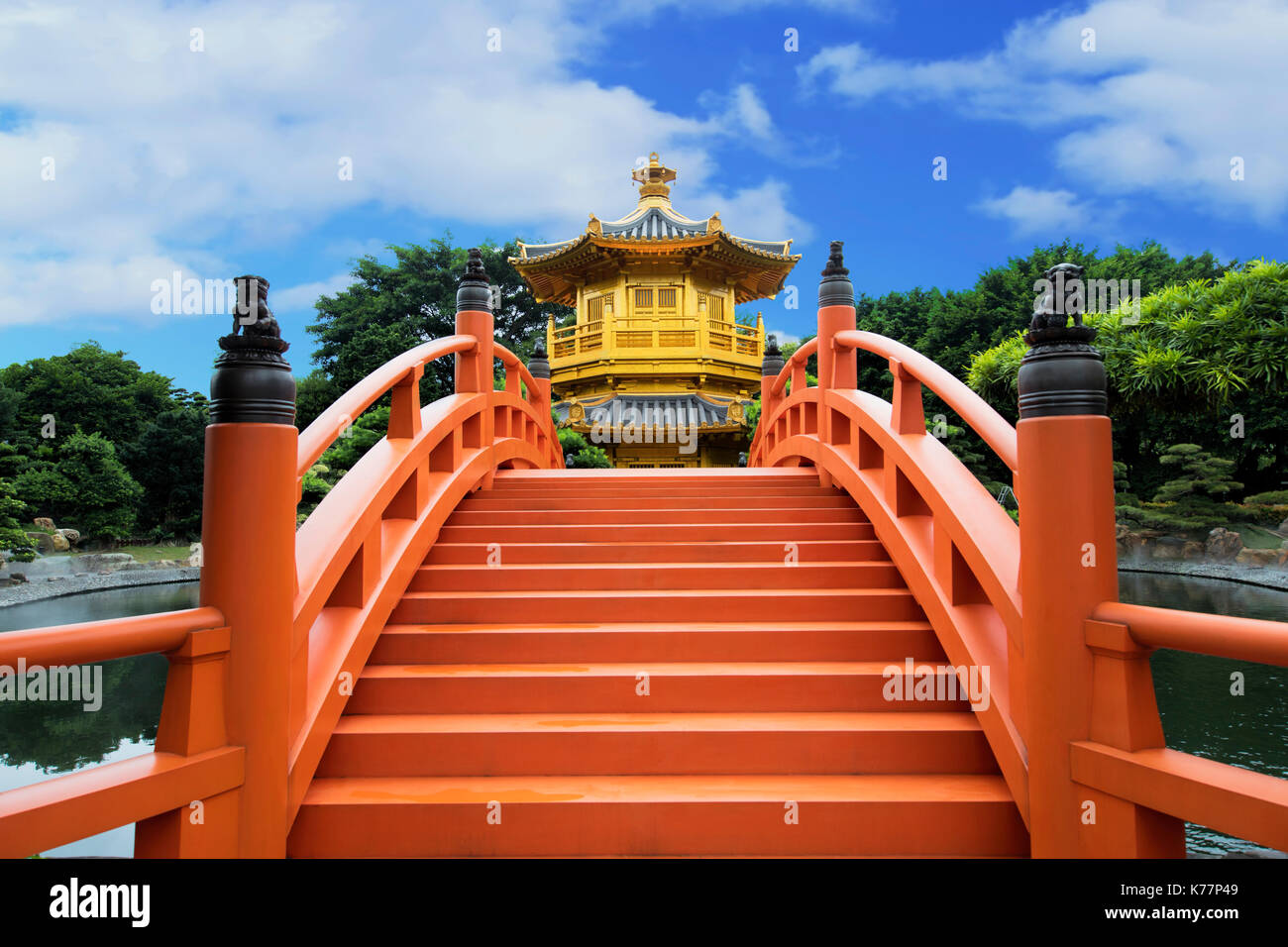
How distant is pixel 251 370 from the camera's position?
2.15m

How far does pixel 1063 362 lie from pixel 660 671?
1.82 meters

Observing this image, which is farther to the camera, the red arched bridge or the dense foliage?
the dense foliage

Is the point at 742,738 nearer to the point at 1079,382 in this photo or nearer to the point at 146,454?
the point at 1079,382

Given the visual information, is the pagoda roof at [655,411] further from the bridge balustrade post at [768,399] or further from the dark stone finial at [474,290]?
the dark stone finial at [474,290]

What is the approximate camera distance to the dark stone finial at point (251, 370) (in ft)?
6.98

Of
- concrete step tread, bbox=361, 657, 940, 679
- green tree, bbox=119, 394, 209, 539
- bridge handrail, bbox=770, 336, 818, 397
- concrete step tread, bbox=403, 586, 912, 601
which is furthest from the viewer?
green tree, bbox=119, 394, 209, 539

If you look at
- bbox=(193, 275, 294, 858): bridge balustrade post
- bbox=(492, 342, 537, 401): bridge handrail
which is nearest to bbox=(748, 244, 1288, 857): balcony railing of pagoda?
bbox=(193, 275, 294, 858): bridge balustrade post

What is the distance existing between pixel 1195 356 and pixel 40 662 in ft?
58.5

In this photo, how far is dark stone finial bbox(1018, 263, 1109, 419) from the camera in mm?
2084

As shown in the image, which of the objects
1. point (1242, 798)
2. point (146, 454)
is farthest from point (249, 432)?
point (146, 454)

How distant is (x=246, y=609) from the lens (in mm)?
2082

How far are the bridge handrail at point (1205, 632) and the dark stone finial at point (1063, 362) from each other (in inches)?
22.8

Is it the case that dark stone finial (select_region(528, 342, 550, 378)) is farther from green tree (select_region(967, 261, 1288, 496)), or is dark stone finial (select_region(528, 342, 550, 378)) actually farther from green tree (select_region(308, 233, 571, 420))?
green tree (select_region(308, 233, 571, 420))

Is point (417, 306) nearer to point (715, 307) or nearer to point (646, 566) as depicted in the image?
point (715, 307)
